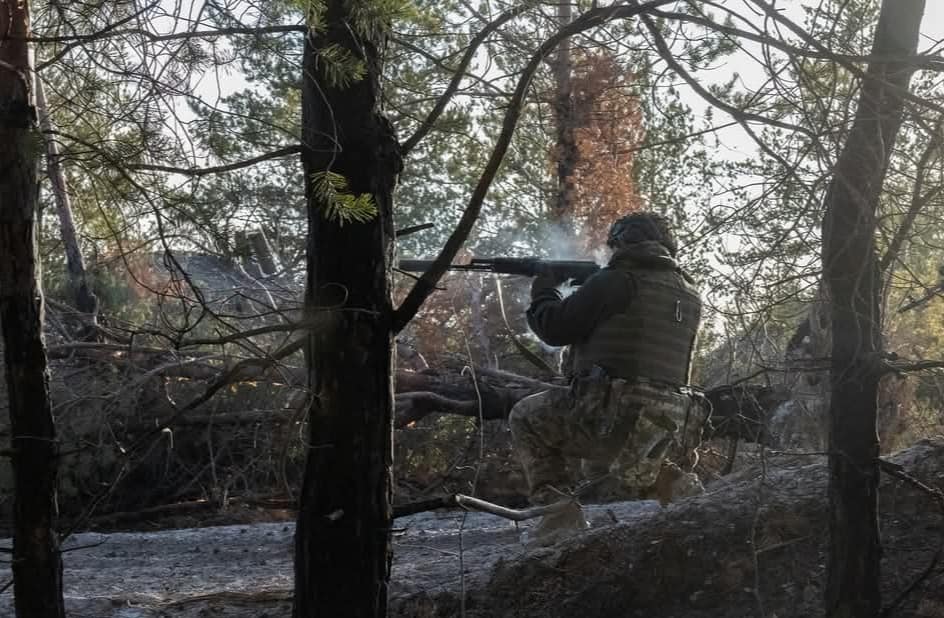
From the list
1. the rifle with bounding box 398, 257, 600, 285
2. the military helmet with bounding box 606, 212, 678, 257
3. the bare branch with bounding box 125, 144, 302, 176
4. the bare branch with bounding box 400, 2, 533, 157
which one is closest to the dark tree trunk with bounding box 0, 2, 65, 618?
the bare branch with bounding box 125, 144, 302, 176

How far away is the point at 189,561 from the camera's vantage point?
7844mm

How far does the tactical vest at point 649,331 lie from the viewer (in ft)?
19.3

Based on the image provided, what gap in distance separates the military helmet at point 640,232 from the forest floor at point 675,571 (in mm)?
1361

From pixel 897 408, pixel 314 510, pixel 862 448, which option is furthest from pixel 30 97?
pixel 897 408

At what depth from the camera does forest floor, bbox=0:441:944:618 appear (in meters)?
5.51

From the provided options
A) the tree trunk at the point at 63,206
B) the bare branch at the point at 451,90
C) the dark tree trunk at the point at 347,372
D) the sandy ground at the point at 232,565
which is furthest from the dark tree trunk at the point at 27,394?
the bare branch at the point at 451,90

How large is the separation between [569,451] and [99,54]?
3507 mm

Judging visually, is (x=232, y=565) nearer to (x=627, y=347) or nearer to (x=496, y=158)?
(x=627, y=347)

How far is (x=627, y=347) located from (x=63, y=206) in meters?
2.89

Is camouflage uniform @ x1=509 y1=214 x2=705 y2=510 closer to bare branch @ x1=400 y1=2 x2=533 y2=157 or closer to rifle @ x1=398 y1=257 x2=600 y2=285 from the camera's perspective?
rifle @ x1=398 y1=257 x2=600 y2=285

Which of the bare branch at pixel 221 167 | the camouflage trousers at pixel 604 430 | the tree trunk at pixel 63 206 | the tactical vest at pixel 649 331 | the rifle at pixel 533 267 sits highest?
the tree trunk at pixel 63 206

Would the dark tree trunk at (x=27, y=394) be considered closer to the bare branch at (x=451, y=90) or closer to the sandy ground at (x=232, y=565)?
the sandy ground at (x=232, y=565)

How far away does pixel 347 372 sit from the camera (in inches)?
143

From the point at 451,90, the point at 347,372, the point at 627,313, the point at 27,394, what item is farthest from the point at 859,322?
the point at 27,394
